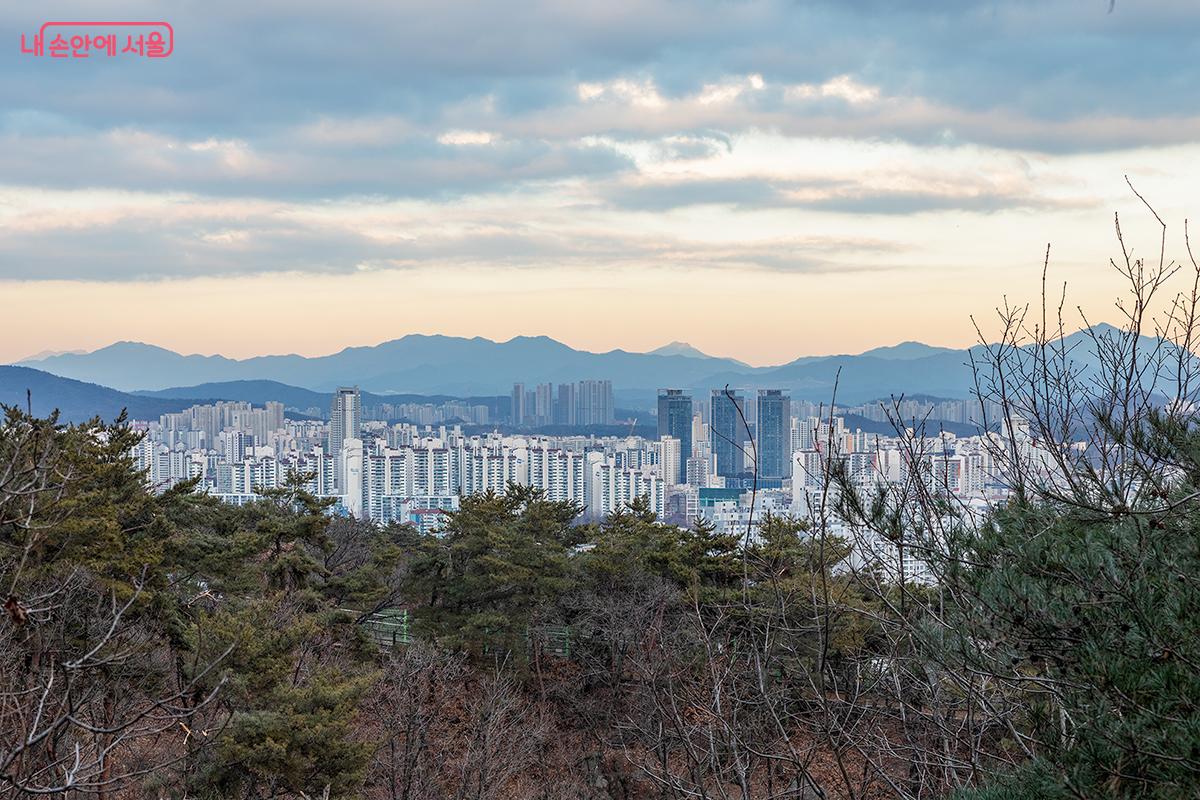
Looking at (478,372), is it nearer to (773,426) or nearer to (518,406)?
(518,406)

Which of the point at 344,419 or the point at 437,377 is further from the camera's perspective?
the point at 437,377

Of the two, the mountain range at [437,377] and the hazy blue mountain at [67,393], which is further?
the mountain range at [437,377]

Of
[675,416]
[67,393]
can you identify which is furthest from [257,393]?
[67,393]

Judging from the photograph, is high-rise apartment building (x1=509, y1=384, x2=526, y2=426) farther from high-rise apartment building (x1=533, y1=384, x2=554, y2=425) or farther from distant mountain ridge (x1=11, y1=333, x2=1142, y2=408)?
distant mountain ridge (x1=11, y1=333, x2=1142, y2=408)

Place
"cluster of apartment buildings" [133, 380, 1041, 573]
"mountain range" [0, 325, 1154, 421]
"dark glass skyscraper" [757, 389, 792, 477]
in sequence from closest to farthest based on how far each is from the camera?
"dark glass skyscraper" [757, 389, 792, 477]
"cluster of apartment buildings" [133, 380, 1041, 573]
"mountain range" [0, 325, 1154, 421]

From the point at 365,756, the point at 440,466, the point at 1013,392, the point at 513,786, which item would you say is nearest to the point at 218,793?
the point at 365,756

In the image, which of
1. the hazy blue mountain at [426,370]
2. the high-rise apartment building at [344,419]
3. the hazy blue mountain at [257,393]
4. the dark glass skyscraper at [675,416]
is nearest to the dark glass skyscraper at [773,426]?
the dark glass skyscraper at [675,416]

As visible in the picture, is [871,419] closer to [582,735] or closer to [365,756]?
[582,735]

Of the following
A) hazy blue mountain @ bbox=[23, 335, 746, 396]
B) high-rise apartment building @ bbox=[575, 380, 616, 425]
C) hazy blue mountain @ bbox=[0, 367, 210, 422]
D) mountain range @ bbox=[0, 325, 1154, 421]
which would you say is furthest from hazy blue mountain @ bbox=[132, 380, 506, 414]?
hazy blue mountain @ bbox=[0, 367, 210, 422]

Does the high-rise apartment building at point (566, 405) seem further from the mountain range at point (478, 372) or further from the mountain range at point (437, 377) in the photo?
the mountain range at point (478, 372)
